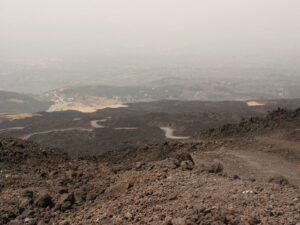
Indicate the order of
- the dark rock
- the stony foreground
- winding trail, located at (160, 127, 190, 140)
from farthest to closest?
1. winding trail, located at (160, 127, 190, 140)
2. the dark rock
3. the stony foreground

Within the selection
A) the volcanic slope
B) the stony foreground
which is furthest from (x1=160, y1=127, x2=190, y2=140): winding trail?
the stony foreground

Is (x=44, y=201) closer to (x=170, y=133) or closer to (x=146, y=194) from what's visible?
(x=146, y=194)

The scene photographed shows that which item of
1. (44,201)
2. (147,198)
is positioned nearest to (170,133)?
(44,201)

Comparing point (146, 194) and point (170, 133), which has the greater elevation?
point (146, 194)

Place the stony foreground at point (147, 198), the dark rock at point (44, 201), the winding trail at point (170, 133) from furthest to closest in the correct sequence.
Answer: the winding trail at point (170, 133)
the dark rock at point (44, 201)
the stony foreground at point (147, 198)

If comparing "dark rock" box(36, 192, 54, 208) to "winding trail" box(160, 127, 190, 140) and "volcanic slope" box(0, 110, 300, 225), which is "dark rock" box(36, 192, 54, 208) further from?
"winding trail" box(160, 127, 190, 140)

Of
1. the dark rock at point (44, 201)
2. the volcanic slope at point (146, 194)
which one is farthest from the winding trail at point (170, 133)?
the dark rock at point (44, 201)

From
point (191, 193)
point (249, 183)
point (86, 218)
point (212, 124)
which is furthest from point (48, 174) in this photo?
point (212, 124)

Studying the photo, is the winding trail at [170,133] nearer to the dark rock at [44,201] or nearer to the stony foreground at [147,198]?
the stony foreground at [147,198]

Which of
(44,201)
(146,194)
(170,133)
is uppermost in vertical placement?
(146,194)

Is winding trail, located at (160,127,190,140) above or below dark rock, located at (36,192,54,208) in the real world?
below

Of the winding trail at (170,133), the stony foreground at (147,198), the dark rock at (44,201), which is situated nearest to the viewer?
the stony foreground at (147,198)

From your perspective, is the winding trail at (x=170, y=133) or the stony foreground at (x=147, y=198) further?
the winding trail at (x=170, y=133)
